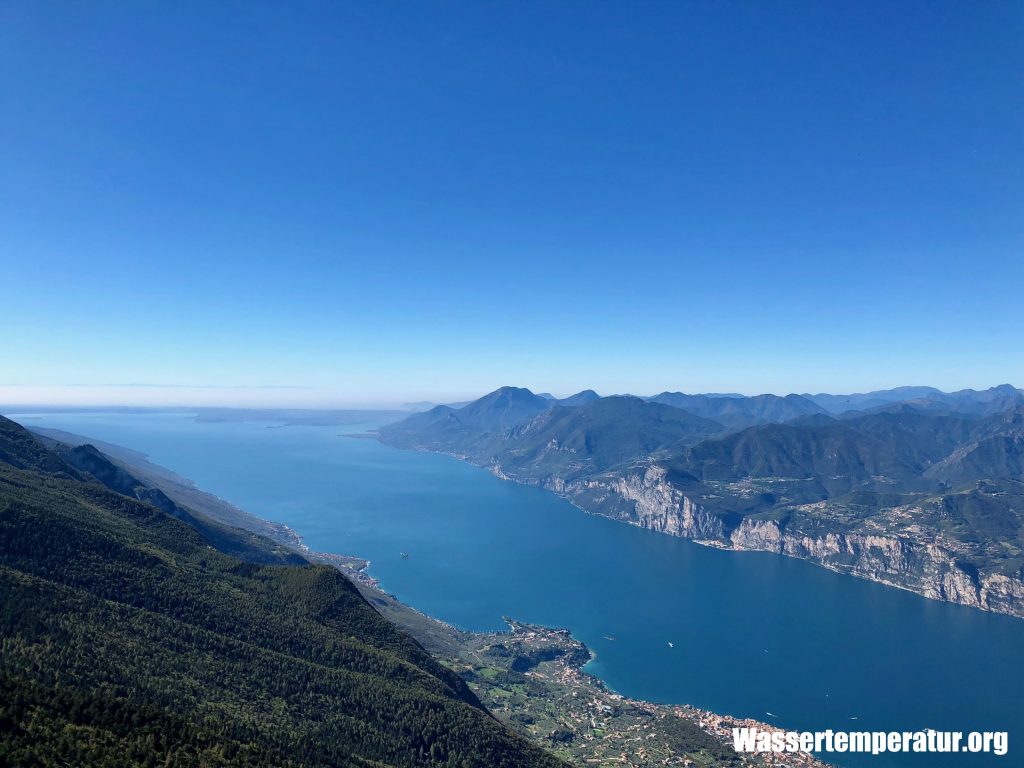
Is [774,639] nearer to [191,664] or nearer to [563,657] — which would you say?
[563,657]

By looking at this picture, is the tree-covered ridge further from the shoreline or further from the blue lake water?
the blue lake water

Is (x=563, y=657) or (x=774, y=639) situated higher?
(x=563, y=657)

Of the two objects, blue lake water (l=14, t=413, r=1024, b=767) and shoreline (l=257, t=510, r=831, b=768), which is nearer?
shoreline (l=257, t=510, r=831, b=768)

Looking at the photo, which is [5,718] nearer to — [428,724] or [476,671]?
[428,724]

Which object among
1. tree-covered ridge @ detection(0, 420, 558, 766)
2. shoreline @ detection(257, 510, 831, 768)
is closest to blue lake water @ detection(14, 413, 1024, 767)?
shoreline @ detection(257, 510, 831, 768)

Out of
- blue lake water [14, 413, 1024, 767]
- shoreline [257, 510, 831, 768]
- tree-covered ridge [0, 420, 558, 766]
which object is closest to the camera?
tree-covered ridge [0, 420, 558, 766]

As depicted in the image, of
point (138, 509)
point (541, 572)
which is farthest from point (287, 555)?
point (541, 572)

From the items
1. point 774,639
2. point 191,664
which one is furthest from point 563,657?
point 191,664

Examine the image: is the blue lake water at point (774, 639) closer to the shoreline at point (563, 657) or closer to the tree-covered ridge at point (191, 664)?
the shoreline at point (563, 657)
